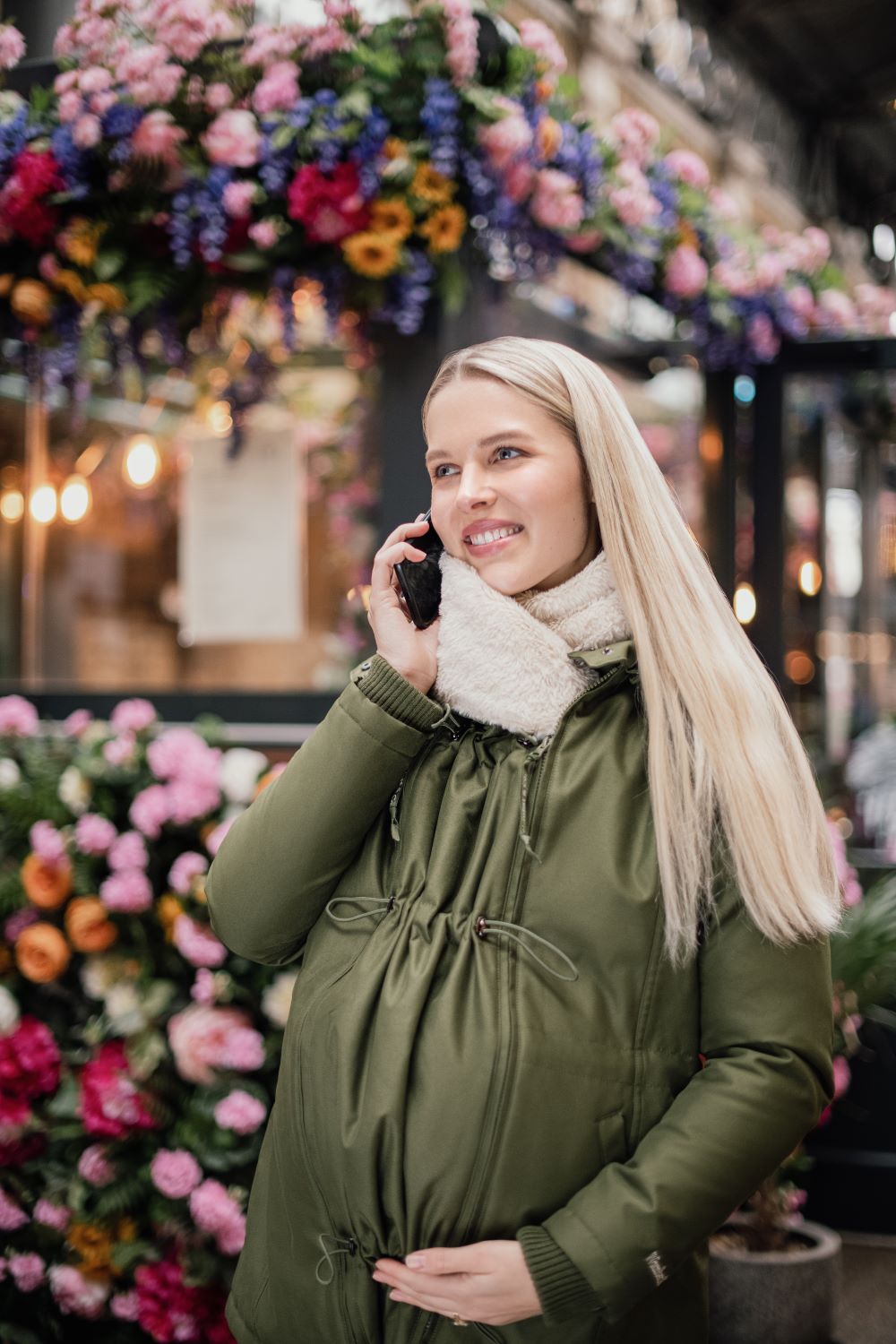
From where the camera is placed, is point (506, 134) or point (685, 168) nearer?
point (506, 134)

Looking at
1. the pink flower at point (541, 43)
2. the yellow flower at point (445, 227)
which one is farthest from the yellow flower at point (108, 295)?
the pink flower at point (541, 43)

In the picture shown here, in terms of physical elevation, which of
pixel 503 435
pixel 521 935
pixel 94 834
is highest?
pixel 503 435

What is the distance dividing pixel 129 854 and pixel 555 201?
1867 millimetres

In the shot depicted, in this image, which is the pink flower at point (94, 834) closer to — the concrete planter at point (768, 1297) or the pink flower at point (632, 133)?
the concrete planter at point (768, 1297)

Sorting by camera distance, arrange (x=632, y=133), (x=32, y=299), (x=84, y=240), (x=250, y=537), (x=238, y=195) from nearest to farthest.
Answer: (x=238, y=195) < (x=84, y=240) < (x=632, y=133) < (x=32, y=299) < (x=250, y=537)

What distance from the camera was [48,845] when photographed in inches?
112

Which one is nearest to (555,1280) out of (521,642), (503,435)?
(521,642)

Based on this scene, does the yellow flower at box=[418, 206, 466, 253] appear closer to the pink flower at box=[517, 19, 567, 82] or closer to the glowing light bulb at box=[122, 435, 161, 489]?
the pink flower at box=[517, 19, 567, 82]

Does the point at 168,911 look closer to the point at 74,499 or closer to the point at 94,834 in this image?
the point at 94,834

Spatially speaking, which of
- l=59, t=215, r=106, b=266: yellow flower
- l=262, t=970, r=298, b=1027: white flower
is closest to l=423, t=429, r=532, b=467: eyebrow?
l=262, t=970, r=298, b=1027: white flower

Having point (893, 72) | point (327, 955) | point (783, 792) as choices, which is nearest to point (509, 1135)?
point (327, 955)

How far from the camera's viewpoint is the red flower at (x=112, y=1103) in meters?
2.70

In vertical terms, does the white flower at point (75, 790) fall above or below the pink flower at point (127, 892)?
above

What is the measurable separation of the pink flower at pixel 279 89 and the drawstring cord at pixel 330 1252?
2451mm
